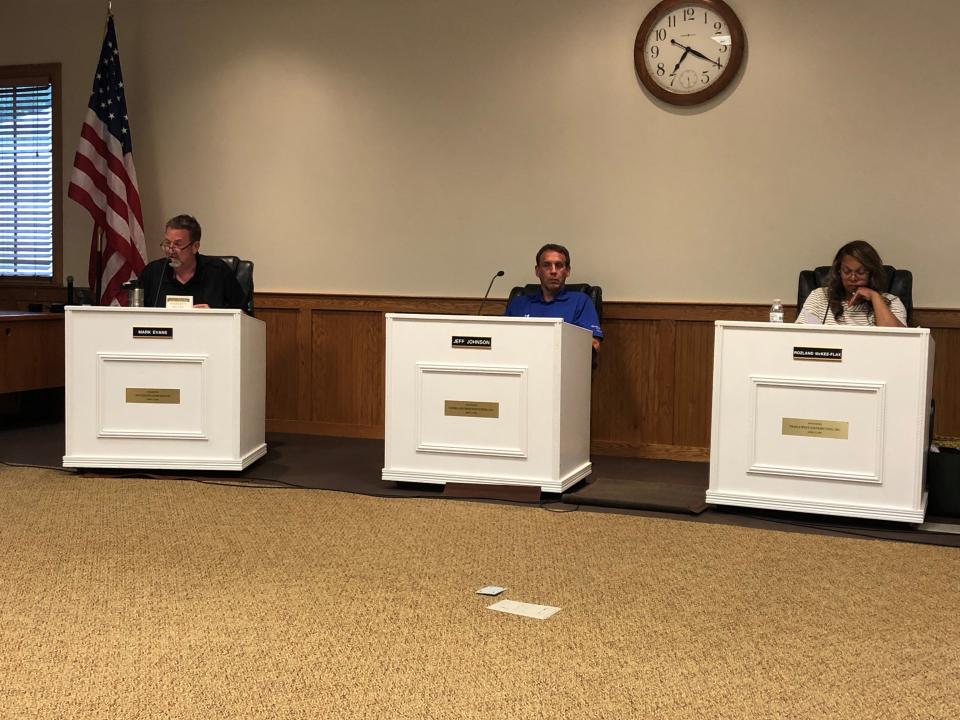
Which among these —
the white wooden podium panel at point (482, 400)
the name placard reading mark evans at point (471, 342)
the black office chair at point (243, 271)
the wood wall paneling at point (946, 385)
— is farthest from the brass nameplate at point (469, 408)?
the wood wall paneling at point (946, 385)

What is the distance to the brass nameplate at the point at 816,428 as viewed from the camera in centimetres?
407

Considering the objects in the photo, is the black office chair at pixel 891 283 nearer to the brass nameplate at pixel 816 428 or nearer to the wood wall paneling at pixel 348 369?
the brass nameplate at pixel 816 428

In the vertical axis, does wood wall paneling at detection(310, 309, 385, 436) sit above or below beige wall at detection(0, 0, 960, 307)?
below

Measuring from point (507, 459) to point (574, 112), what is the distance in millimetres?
2286

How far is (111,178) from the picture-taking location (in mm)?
6449

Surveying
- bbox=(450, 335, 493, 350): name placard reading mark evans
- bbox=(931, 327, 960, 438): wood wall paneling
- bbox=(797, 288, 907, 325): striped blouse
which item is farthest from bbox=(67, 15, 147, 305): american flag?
bbox=(931, 327, 960, 438): wood wall paneling

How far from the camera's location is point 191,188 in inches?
265

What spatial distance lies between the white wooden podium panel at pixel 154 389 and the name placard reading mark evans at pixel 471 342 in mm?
1032

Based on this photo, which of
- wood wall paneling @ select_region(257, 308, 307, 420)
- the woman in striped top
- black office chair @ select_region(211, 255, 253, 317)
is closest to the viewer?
the woman in striped top

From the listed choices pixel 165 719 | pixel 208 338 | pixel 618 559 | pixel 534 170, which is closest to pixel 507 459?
pixel 618 559

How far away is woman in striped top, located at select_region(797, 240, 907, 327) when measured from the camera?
4391mm

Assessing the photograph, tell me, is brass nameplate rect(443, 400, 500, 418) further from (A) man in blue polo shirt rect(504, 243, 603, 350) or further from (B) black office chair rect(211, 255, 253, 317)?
(B) black office chair rect(211, 255, 253, 317)

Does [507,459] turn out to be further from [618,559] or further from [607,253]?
[607,253]

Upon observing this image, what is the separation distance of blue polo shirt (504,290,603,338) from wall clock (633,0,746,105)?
1.36 meters
